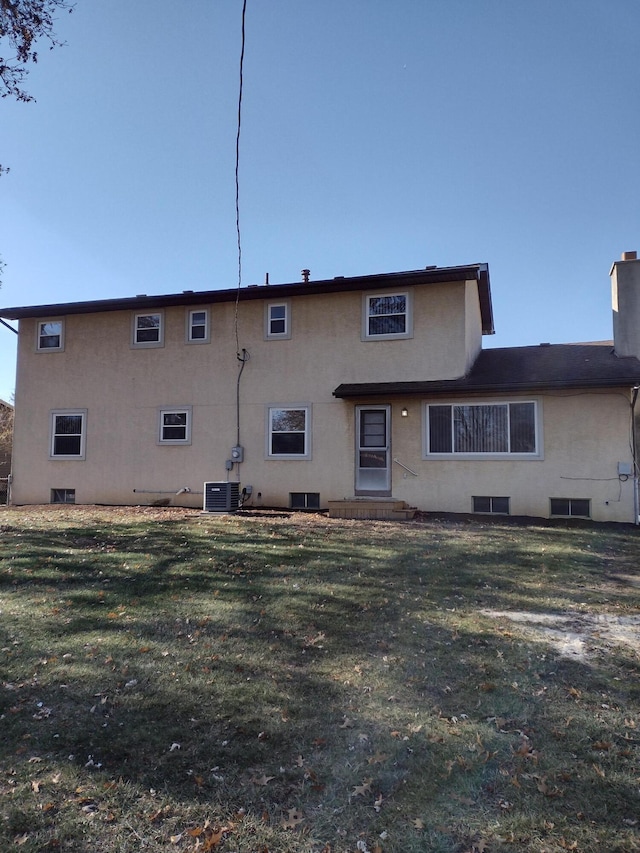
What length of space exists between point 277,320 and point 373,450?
412cm

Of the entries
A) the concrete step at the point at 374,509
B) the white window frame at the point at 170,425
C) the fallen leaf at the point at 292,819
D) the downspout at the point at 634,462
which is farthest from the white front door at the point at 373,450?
the fallen leaf at the point at 292,819

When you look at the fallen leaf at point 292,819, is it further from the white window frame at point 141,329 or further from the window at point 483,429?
the white window frame at point 141,329

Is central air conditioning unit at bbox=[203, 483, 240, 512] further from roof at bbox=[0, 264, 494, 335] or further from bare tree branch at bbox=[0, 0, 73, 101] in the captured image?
bare tree branch at bbox=[0, 0, 73, 101]

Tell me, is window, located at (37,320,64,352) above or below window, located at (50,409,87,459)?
above

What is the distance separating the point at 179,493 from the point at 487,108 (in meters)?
11.1

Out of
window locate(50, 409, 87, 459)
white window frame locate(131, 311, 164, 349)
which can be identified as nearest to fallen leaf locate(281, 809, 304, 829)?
white window frame locate(131, 311, 164, 349)

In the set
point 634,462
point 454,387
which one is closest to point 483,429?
point 454,387

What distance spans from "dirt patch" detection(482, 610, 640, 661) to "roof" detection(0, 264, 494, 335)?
869 cm

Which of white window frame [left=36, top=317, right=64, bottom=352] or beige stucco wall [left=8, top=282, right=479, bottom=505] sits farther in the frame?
white window frame [left=36, top=317, right=64, bottom=352]

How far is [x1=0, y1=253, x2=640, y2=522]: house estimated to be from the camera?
1153 centimetres

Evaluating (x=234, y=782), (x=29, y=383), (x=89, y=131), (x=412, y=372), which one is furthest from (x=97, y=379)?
(x=234, y=782)

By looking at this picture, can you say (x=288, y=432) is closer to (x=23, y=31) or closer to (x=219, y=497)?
(x=219, y=497)

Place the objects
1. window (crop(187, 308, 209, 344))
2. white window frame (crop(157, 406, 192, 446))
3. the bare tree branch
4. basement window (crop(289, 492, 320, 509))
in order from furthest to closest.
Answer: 1. window (crop(187, 308, 209, 344))
2. white window frame (crop(157, 406, 192, 446))
3. basement window (crop(289, 492, 320, 509))
4. the bare tree branch

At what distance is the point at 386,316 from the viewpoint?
1302 centimetres
